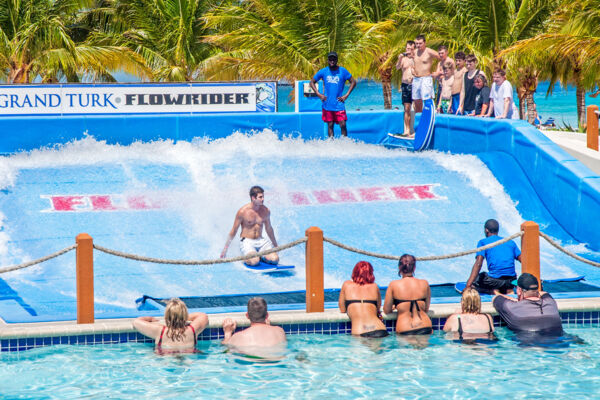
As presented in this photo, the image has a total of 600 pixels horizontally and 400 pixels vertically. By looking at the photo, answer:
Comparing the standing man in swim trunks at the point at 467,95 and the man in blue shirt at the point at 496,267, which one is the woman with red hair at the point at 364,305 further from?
the standing man in swim trunks at the point at 467,95

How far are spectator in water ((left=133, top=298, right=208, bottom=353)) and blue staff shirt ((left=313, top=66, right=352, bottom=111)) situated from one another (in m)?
8.71

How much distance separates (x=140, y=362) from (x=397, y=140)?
10.4m

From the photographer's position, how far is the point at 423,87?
15906 mm

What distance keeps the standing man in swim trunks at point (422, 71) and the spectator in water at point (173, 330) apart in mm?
9017

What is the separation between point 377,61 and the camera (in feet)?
100

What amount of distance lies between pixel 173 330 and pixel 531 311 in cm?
339

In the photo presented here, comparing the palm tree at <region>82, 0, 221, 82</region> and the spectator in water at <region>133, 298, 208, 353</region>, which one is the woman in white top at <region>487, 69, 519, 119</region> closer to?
the spectator in water at <region>133, 298, 208, 353</region>

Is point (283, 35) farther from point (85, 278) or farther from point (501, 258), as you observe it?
point (85, 278)

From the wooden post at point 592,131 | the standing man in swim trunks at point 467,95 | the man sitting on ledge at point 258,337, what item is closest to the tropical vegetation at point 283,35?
the standing man in swim trunks at point 467,95

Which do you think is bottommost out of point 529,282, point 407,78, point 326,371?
point 326,371

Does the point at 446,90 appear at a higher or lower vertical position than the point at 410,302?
higher

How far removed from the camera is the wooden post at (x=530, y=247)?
8.73 meters

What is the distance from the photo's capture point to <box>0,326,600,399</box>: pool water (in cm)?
695

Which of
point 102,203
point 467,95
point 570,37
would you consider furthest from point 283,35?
point 102,203
